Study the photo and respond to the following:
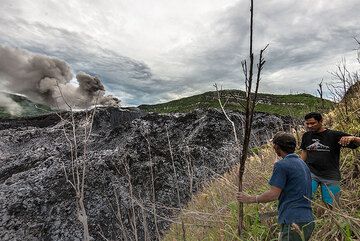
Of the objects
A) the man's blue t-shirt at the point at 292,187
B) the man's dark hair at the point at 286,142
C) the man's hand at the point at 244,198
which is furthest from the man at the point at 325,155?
the man's hand at the point at 244,198

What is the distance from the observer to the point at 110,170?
18125mm

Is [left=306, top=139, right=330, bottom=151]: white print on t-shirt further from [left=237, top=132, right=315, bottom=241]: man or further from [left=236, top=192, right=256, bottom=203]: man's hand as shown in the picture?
[left=236, top=192, right=256, bottom=203]: man's hand

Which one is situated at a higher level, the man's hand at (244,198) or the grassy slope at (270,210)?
the man's hand at (244,198)

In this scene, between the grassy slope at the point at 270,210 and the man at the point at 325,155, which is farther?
the man at the point at 325,155

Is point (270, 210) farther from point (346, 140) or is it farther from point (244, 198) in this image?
point (244, 198)

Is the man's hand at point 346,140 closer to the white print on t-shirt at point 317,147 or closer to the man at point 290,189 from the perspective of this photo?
the white print on t-shirt at point 317,147

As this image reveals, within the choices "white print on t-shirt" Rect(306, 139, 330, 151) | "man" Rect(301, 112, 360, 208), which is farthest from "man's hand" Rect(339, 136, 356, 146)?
"white print on t-shirt" Rect(306, 139, 330, 151)

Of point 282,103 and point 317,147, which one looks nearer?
point 317,147

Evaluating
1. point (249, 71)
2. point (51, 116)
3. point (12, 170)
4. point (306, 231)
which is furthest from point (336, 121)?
point (51, 116)

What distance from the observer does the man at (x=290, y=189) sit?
450 centimetres

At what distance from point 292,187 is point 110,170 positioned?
1446 centimetres

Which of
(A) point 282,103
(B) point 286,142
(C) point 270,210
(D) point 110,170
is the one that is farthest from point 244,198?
(A) point 282,103

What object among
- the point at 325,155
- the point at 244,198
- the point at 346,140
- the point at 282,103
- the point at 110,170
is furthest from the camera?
the point at 282,103

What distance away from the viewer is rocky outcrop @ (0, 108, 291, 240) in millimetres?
15086
